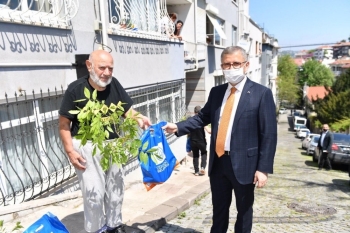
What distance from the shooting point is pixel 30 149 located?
151 inches

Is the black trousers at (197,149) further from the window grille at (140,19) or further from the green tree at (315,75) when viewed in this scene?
the green tree at (315,75)


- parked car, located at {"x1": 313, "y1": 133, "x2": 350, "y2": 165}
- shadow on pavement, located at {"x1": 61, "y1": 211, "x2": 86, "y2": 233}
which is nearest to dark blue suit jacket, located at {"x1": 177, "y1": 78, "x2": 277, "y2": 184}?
shadow on pavement, located at {"x1": 61, "y1": 211, "x2": 86, "y2": 233}

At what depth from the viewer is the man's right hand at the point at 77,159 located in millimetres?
2527

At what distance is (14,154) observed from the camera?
11.9 ft

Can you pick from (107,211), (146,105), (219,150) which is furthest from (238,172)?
(146,105)

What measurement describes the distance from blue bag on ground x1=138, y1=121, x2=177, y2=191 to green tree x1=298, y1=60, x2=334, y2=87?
7660cm

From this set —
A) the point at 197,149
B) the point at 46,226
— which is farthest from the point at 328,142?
the point at 46,226

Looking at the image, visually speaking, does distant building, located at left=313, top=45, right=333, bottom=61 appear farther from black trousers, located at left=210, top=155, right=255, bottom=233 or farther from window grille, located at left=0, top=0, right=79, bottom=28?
black trousers, located at left=210, top=155, right=255, bottom=233

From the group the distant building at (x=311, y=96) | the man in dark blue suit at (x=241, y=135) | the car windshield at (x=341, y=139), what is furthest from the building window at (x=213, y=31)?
the distant building at (x=311, y=96)

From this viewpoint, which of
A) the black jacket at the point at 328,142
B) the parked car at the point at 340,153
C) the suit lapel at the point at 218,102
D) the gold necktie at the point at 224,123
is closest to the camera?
the gold necktie at the point at 224,123

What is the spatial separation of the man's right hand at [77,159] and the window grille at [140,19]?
3238 mm

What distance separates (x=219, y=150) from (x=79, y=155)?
137 cm

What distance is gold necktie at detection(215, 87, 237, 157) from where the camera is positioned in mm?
2741

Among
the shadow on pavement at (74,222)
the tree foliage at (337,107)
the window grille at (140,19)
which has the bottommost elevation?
the tree foliage at (337,107)
